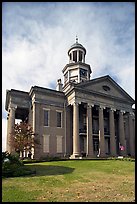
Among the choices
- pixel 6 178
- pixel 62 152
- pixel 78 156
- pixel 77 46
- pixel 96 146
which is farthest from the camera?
pixel 77 46

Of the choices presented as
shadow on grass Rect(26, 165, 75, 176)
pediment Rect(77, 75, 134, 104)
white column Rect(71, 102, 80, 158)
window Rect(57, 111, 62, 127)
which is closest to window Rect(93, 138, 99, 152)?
white column Rect(71, 102, 80, 158)

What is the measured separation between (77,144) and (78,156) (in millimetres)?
2160

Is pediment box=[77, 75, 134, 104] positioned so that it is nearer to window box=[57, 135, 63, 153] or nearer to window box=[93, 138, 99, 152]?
window box=[93, 138, 99, 152]

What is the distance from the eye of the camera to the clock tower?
61562 millimetres

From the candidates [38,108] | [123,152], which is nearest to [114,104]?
[123,152]

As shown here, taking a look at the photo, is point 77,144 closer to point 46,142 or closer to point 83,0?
point 46,142

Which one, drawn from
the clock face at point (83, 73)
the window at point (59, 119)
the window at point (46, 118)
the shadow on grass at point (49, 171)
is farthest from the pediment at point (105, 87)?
the shadow on grass at point (49, 171)

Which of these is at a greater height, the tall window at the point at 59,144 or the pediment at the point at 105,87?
the pediment at the point at 105,87

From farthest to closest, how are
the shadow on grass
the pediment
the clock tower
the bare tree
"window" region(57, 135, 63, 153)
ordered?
the clock tower, the pediment, "window" region(57, 135, 63, 153), the bare tree, the shadow on grass

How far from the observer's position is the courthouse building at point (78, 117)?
44406 mm

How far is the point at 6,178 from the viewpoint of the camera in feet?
58.2

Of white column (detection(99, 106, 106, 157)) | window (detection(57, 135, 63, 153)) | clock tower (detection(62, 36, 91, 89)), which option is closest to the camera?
window (detection(57, 135, 63, 153))

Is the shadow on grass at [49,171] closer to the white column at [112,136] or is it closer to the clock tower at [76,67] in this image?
the white column at [112,136]

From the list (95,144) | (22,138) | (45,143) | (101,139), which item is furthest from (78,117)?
(22,138)
